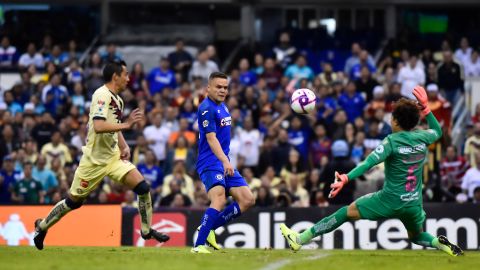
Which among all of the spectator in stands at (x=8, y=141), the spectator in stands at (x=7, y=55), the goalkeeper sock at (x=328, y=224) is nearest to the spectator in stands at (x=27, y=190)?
the spectator in stands at (x=8, y=141)

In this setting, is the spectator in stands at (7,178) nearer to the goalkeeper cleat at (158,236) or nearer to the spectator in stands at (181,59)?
the spectator in stands at (181,59)

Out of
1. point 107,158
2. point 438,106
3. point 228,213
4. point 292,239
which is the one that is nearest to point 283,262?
point 292,239

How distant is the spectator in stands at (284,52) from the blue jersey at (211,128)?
44.3ft

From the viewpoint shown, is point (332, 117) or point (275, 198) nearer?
point (275, 198)

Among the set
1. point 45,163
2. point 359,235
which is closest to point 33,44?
point 45,163

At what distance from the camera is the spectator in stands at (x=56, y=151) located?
26.5 metres

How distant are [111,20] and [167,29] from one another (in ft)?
5.80

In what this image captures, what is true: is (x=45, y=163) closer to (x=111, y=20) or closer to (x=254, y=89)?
(x=254, y=89)

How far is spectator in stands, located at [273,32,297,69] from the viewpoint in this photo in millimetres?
29609

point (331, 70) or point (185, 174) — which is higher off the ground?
point (331, 70)

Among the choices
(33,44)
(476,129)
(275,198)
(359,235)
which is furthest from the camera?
(33,44)

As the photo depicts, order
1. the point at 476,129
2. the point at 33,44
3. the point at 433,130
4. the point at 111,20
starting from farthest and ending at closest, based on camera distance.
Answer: the point at 111,20 < the point at 33,44 < the point at 476,129 < the point at 433,130

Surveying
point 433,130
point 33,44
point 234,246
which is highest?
point 33,44

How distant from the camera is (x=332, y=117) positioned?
26625 millimetres
